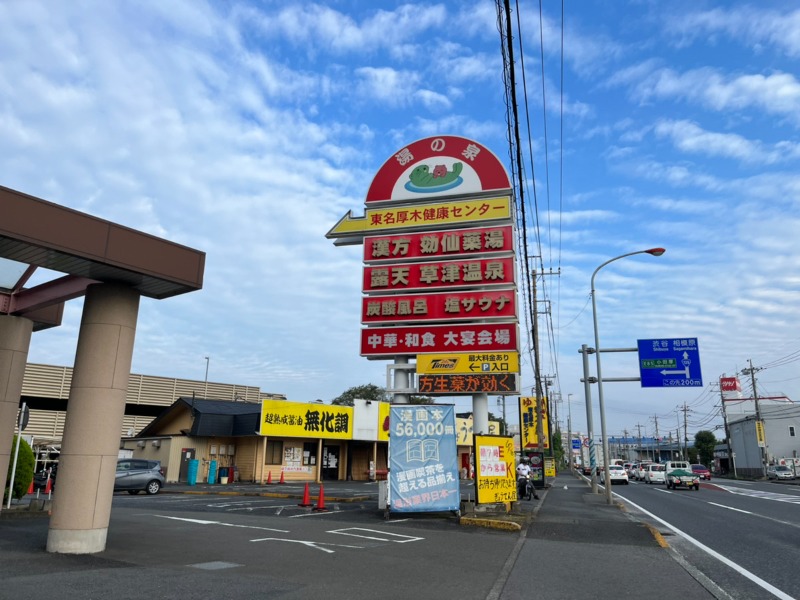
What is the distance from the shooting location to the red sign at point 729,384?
81169 mm

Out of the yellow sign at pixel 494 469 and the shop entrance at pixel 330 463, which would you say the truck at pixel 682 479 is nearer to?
the shop entrance at pixel 330 463

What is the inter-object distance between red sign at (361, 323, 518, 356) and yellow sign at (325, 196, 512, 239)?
327 centimetres

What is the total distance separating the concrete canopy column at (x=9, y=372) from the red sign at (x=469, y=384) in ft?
33.3

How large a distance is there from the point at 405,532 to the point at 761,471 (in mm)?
67033

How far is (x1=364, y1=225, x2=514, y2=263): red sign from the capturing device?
17609 millimetres

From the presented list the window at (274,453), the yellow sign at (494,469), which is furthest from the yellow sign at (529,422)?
the yellow sign at (494,469)

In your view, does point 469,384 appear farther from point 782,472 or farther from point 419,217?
point 782,472

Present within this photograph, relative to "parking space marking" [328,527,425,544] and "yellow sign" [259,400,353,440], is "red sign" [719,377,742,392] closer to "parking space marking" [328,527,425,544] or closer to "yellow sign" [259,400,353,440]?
"yellow sign" [259,400,353,440]

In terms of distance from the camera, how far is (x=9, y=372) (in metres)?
11.4

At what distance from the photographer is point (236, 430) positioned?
108ft

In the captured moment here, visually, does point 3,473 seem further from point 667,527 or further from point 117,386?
point 667,527

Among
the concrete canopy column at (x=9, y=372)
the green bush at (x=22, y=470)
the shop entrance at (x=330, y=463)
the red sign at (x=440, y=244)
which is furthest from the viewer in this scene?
the shop entrance at (x=330, y=463)

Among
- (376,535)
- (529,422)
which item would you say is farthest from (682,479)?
(376,535)

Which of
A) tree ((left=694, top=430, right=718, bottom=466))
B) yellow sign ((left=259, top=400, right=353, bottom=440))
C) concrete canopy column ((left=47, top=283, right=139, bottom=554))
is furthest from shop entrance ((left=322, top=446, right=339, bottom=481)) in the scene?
tree ((left=694, top=430, right=718, bottom=466))
